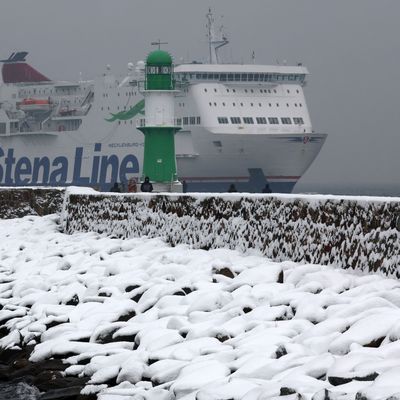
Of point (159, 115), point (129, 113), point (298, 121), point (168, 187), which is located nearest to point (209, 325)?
point (168, 187)

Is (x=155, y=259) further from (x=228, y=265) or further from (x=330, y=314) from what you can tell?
(x=330, y=314)

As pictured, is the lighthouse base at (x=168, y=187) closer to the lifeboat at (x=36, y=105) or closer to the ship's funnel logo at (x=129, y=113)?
the ship's funnel logo at (x=129, y=113)

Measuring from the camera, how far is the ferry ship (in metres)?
60.8

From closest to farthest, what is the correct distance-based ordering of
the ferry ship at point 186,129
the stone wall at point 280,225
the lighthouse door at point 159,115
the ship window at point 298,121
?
the stone wall at point 280,225
the lighthouse door at point 159,115
the ferry ship at point 186,129
the ship window at point 298,121

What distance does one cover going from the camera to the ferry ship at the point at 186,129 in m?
60.8

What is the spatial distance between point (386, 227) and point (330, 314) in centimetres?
139

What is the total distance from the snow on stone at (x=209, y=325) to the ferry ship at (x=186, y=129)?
45.2 meters

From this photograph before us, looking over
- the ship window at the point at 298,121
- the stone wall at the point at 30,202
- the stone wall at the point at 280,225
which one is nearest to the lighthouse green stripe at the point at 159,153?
the stone wall at the point at 30,202

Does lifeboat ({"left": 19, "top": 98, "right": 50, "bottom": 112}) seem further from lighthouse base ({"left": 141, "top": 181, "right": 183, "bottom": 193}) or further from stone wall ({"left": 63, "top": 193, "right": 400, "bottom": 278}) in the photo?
stone wall ({"left": 63, "top": 193, "right": 400, "bottom": 278})

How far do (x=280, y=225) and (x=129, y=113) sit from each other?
182 ft

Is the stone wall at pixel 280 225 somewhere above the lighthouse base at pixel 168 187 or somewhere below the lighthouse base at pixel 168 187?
below

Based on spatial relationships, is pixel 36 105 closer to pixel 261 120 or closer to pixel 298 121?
pixel 261 120

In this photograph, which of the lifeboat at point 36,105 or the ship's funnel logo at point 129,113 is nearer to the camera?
the ship's funnel logo at point 129,113

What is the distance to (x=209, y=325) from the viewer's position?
331 inches
